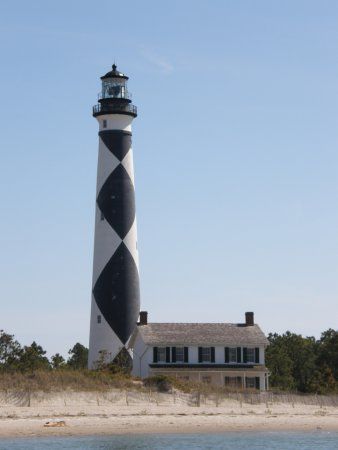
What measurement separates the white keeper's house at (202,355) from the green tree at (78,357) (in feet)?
40.0

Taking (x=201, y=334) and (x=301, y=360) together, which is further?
(x=301, y=360)

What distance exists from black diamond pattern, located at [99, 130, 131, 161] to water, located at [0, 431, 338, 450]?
20911mm

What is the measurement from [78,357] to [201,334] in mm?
17763

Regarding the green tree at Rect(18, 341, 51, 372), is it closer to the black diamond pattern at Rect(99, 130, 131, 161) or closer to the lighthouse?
the lighthouse

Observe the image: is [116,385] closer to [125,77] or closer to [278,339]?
[125,77]

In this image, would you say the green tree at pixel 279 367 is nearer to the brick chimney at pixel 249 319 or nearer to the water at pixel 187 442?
the brick chimney at pixel 249 319

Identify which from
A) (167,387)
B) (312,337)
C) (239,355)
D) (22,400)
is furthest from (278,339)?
(22,400)

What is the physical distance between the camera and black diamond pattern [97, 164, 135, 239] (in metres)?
60.1

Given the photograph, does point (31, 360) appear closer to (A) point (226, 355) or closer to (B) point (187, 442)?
(A) point (226, 355)

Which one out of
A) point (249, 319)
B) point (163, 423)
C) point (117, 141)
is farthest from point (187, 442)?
point (249, 319)

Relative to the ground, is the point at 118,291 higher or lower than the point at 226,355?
higher

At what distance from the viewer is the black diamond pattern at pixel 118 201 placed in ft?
197

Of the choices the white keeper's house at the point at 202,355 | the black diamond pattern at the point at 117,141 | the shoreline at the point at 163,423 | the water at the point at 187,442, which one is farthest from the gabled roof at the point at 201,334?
the water at the point at 187,442

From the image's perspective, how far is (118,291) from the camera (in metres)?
59.6
